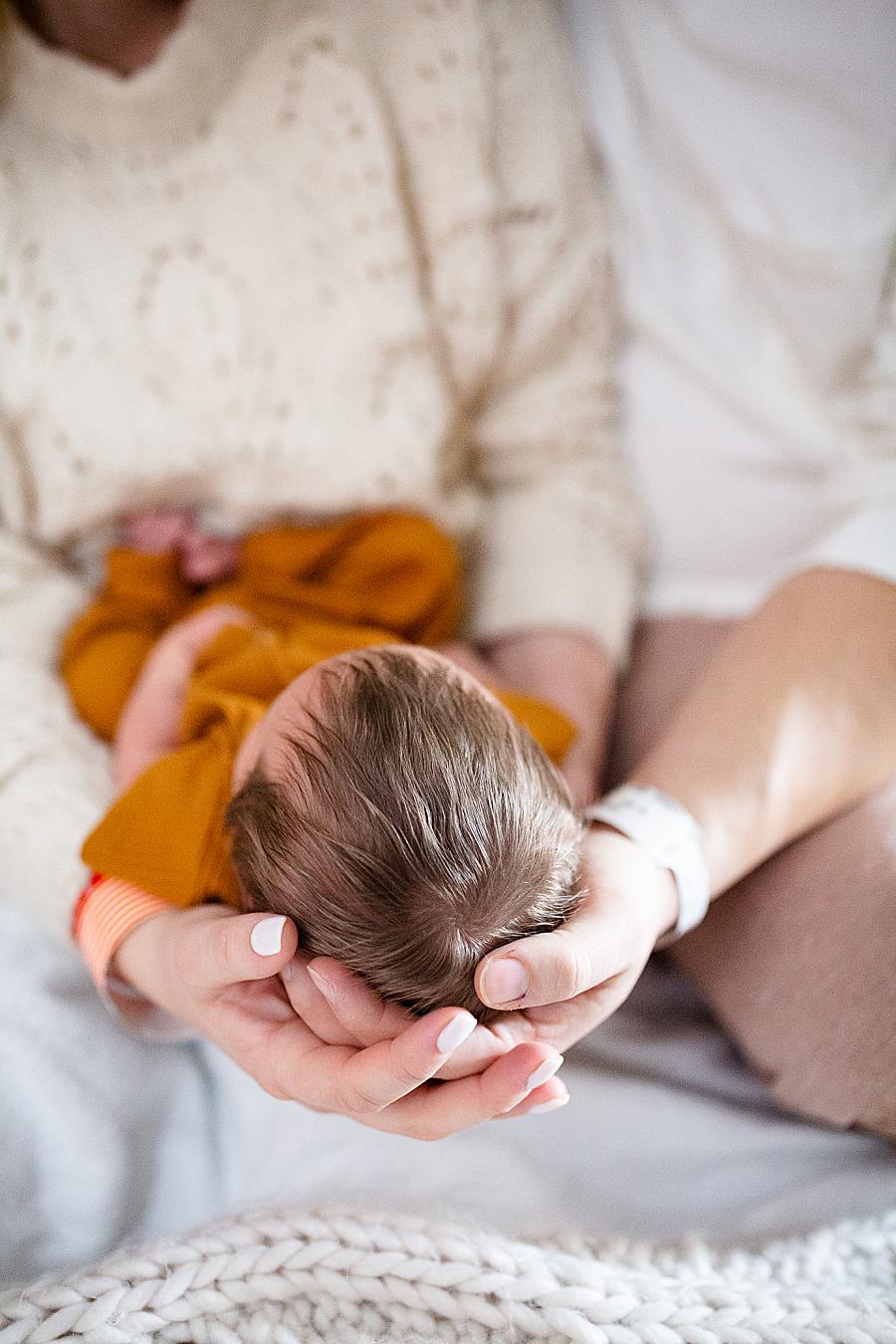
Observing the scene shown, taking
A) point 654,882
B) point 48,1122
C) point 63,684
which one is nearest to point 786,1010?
point 654,882

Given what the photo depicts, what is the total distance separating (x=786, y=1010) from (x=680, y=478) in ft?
2.17

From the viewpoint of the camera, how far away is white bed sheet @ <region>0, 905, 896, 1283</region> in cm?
74

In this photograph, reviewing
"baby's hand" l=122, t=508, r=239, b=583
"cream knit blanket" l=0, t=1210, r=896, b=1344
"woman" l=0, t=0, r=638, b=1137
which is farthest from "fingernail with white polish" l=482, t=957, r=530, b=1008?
"baby's hand" l=122, t=508, r=239, b=583

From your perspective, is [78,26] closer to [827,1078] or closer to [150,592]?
[150,592]

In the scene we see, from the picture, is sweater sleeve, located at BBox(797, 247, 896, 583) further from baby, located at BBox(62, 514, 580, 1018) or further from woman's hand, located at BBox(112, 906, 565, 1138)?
woman's hand, located at BBox(112, 906, 565, 1138)

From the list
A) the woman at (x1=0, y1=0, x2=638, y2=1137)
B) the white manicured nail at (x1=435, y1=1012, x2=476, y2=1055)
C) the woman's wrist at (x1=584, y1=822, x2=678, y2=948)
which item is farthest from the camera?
the woman at (x1=0, y1=0, x2=638, y2=1137)

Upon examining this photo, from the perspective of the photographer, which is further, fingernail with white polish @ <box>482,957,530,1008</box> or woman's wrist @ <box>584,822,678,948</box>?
woman's wrist @ <box>584,822,678,948</box>

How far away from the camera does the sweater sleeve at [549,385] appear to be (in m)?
1.05

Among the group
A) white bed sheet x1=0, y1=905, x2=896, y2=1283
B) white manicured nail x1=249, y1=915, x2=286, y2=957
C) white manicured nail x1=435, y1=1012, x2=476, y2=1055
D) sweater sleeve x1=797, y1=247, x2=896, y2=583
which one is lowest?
white bed sheet x1=0, y1=905, x2=896, y2=1283

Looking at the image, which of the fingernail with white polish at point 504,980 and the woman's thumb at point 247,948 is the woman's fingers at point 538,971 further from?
the woman's thumb at point 247,948

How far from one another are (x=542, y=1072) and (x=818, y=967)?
29 cm

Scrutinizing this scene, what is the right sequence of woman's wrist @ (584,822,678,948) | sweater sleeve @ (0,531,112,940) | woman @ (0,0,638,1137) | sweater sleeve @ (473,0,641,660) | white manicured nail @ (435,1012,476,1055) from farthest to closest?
sweater sleeve @ (473,0,641,660) → woman @ (0,0,638,1137) → sweater sleeve @ (0,531,112,940) → woman's wrist @ (584,822,678,948) → white manicured nail @ (435,1012,476,1055)

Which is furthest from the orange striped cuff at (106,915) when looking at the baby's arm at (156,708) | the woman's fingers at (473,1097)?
the woman's fingers at (473,1097)

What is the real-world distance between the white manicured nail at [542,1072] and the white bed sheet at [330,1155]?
0.21m
